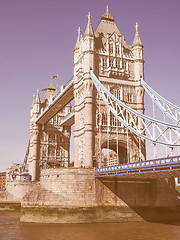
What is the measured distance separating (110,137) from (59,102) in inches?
714

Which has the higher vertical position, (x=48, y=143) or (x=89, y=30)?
(x=89, y=30)

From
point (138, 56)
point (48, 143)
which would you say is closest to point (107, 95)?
point (138, 56)

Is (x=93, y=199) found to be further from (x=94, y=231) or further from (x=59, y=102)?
(x=59, y=102)

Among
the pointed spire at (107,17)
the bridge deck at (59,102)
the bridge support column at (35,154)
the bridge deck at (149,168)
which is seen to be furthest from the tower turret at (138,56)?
the bridge support column at (35,154)

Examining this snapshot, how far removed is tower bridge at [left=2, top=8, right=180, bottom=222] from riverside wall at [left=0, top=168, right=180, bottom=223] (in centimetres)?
10

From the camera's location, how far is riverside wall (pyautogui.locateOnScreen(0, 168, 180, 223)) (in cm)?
2931

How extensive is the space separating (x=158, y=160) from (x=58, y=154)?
44.2 m

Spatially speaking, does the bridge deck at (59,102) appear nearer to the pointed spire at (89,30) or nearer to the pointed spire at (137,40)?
the pointed spire at (89,30)

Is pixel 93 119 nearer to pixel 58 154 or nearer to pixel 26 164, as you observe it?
pixel 58 154

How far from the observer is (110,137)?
37031mm

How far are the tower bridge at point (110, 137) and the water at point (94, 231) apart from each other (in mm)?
2421

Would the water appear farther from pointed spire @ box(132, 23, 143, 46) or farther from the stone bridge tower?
Answer: pointed spire @ box(132, 23, 143, 46)

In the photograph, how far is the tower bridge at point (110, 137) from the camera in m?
29.3

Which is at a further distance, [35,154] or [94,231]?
[35,154]
